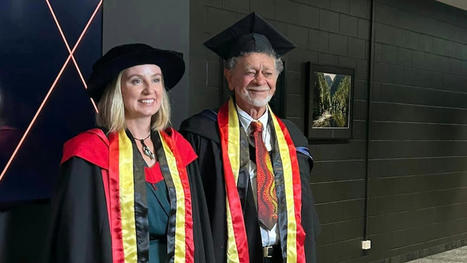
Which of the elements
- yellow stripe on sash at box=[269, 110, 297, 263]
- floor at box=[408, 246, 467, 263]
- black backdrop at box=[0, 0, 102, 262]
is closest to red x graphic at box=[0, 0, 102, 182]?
black backdrop at box=[0, 0, 102, 262]

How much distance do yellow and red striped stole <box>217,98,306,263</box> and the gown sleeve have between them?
573 millimetres

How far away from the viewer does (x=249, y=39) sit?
225cm

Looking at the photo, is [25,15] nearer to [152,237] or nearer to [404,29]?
[152,237]

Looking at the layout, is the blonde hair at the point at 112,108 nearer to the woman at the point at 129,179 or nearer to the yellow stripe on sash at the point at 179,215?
the woman at the point at 129,179

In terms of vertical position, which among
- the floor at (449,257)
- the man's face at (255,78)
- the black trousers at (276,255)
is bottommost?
the floor at (449,257)

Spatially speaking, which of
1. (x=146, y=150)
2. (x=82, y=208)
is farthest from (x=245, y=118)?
(x=82, y=208)

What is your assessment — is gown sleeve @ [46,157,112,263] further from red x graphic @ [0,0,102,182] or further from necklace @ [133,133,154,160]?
red x graphic @ [0,0,102,182]

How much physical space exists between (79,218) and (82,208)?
0.03 meters

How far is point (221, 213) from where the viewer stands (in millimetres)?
2137

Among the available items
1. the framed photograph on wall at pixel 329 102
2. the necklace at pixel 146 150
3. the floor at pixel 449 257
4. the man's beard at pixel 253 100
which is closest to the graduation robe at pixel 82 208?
the necklace at pixel 146 150

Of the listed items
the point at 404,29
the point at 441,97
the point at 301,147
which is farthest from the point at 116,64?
the point at 441,97

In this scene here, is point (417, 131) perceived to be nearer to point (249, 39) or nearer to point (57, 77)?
point (249, 39)

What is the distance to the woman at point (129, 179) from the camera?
1722 millimetres

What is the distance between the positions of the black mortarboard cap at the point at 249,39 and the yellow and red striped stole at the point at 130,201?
0.56 meters
